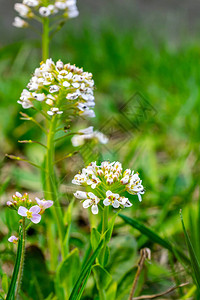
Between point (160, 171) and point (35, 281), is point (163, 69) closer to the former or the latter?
point (160, 171)

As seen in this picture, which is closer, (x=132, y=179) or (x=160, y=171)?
(x=132, y=179)

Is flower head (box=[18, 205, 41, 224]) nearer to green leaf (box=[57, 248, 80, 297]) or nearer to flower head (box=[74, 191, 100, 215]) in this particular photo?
flower head (box=[74, 191, 100, 215])

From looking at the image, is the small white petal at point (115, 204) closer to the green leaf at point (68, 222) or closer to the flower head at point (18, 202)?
the flower head at point (18, 202)

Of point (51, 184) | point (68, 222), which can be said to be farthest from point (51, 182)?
point (68, 222)

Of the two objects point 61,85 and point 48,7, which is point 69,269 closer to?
point 61,85

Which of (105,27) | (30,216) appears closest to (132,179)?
(30,216)

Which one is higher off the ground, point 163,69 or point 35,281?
point 163,69
